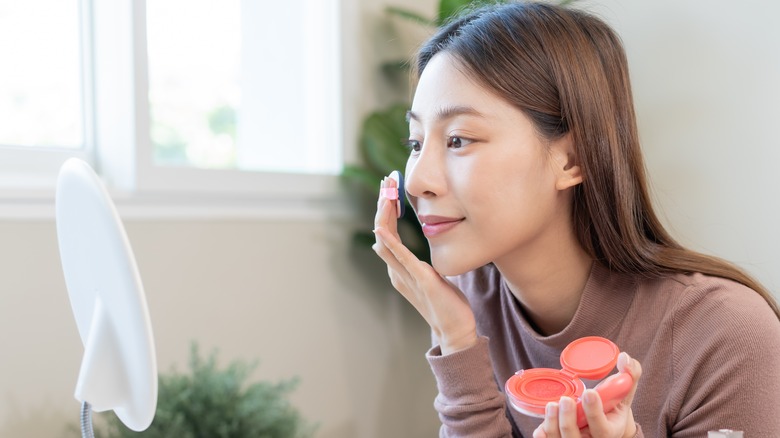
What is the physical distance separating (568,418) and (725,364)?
0.36 m

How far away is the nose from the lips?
0.04m

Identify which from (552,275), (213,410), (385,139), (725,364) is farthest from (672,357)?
(385,139)

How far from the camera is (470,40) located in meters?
1.17

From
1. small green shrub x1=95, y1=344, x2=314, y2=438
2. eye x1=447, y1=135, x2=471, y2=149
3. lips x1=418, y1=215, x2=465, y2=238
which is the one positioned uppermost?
eye x1=447, y1=135, x2=471, y2=149

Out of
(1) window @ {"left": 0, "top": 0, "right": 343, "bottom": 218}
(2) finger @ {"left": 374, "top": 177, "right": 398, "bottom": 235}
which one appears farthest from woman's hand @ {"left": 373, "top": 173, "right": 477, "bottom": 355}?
(1) window @ {"left": 0, "top": 0, "right": 343, "bottom": 218}

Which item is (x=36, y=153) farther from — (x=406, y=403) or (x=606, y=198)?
(x=406, y=403)

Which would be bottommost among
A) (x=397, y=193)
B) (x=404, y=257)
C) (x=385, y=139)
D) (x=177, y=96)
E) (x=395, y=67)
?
(x=404, y=257)

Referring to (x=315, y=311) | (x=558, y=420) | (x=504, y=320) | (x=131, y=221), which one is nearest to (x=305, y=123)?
(x=315, y=311)

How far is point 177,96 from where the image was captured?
2002mm

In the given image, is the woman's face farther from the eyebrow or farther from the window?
the window

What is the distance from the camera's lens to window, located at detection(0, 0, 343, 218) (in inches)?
66.4

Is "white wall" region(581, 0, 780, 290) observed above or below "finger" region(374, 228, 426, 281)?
above

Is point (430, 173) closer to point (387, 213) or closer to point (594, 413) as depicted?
point (387, 213)

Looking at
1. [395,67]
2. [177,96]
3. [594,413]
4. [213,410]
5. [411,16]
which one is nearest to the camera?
[594,413]
